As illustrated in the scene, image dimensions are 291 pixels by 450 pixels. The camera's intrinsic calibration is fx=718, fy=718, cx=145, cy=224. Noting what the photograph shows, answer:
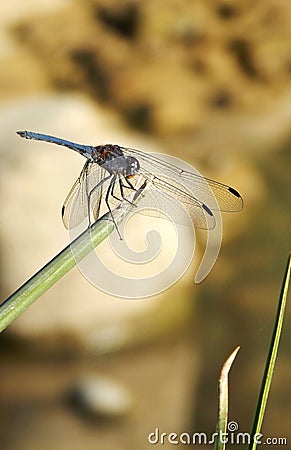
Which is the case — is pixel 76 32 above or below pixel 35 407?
above

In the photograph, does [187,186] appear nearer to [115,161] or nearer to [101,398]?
[115,161]

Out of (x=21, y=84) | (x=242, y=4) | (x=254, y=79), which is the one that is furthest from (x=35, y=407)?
(x=242, y=4)

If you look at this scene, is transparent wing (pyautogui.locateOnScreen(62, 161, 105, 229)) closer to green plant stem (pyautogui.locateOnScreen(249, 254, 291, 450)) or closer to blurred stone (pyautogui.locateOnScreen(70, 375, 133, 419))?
green plant stem (pyautogui.locateOnScreen(249, 254, 291, 450))

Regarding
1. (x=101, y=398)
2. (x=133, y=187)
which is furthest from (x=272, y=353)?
(x=101, y=398)

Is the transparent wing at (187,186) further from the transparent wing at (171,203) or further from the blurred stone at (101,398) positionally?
the blurred stone at (101,398)

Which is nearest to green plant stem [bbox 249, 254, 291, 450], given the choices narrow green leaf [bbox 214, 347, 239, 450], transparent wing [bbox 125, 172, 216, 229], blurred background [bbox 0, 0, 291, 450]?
narrow green leaf [bbox 214, 347, 239, 450]

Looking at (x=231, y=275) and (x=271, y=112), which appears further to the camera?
(x=271, y=112)

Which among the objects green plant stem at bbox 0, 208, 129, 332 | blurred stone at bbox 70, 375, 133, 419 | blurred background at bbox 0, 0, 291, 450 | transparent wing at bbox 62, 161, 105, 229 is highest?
blurred background at bbox 0, 0, 291, 450

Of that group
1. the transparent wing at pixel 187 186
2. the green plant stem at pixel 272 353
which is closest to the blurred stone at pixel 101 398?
the transparent wing at pixel 187 186

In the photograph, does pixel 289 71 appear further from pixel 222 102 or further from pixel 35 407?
pixel 35 407
